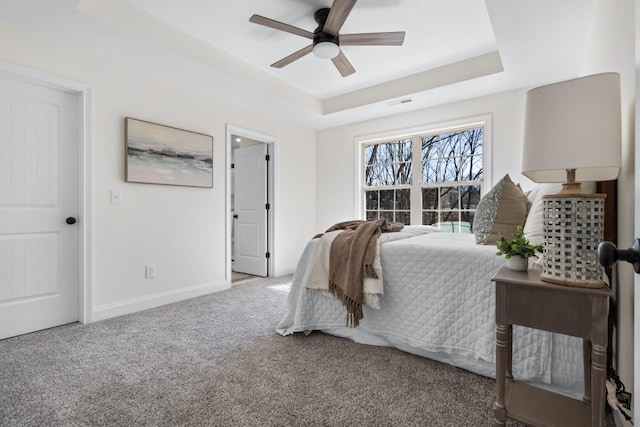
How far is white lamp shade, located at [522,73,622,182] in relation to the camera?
44.9 inches

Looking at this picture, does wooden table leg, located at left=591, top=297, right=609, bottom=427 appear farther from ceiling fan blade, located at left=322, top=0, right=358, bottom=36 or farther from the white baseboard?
the white baseboard

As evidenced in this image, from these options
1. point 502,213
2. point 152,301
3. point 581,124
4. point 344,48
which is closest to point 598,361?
point 581,124

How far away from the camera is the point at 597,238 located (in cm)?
119

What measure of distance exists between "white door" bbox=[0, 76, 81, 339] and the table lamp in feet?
10.9

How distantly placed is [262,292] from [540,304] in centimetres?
303

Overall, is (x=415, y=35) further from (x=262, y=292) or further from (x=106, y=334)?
(x=106, y=334)

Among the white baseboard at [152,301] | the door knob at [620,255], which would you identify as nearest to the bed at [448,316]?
the door knob at [620,255]

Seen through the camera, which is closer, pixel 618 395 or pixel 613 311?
pixel 618 395

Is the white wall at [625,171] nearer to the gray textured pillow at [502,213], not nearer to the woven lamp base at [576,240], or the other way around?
the woven lamp base at [576,240]

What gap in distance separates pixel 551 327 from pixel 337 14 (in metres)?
2.30

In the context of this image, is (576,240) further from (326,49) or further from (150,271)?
(150,271)

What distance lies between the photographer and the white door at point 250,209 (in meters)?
4.73

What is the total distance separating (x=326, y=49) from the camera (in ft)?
8.70

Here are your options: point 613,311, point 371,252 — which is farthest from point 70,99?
point 613,311
